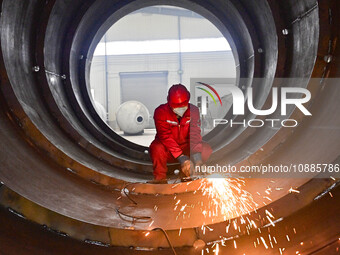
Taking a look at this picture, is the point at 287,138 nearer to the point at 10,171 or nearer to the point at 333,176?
the point at 333,176

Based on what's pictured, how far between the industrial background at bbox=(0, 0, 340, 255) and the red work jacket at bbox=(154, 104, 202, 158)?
274mm

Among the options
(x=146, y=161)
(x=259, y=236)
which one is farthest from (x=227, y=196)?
(x=146, y=161)

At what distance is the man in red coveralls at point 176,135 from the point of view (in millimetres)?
2949

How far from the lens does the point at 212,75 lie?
12938mm

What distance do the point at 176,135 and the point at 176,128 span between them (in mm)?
68

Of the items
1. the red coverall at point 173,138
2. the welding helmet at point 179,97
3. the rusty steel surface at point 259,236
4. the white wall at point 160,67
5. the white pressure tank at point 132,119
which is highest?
the white wall at point 160,67

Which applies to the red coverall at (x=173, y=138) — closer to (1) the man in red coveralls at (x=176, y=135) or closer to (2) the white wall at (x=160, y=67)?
(1) the man in red coveralls at (x=176, y=135)

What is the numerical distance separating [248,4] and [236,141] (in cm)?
138

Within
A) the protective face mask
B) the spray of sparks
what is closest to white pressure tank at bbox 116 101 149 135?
the protective face mask

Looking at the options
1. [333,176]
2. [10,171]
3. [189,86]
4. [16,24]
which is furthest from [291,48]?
[189,86]

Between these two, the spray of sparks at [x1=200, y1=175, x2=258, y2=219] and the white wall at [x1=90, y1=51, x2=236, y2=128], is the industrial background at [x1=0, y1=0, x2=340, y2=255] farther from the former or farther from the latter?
the white wall at [x1=90, y1=51, x2=236, y2=128]

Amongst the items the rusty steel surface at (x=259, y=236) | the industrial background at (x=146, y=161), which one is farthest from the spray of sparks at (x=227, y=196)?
the rusty steel surface at (x=259, y=236)

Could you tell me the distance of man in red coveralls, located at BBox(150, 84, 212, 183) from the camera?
2.95 meters

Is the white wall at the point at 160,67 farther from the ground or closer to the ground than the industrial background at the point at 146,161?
farther from the ground
